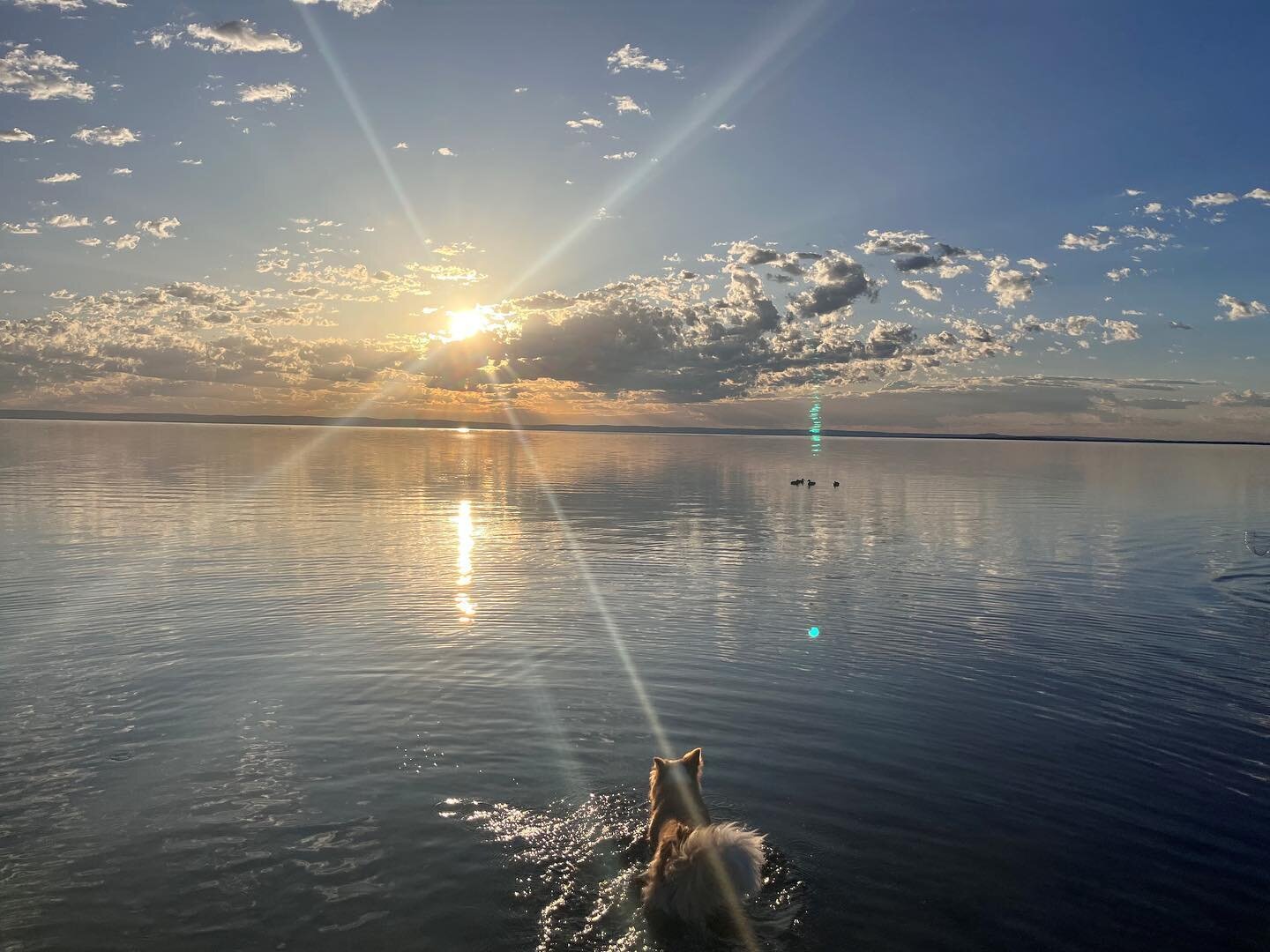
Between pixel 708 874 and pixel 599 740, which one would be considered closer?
pixel 708 874

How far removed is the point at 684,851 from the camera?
1029cm

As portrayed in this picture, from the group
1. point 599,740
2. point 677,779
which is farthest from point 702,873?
point 599,740

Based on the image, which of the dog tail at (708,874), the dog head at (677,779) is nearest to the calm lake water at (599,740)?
the dog tail at (708,874)

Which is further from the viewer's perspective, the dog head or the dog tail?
the dog head

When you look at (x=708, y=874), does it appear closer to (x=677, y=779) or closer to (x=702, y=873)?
(x=702, y=873)

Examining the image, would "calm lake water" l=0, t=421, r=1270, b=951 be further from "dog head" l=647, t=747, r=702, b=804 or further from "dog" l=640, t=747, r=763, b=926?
"dog head" l=647, t=747, r=702, b=804

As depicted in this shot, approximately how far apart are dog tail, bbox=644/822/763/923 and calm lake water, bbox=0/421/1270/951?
41 cm

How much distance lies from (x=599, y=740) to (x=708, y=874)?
739 cm

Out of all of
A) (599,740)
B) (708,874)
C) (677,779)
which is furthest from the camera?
(599,740)

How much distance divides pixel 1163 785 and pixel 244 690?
1796cm

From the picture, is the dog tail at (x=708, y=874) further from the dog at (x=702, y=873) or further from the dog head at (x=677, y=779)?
the dog head at (x=677, y=779)

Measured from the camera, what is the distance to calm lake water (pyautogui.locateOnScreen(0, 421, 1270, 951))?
11195 mm

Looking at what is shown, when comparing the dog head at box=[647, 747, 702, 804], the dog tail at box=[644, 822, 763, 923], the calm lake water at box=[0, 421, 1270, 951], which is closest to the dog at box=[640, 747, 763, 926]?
the dog tail at box=[644, 822, 763, 923]

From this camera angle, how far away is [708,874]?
1015cm
